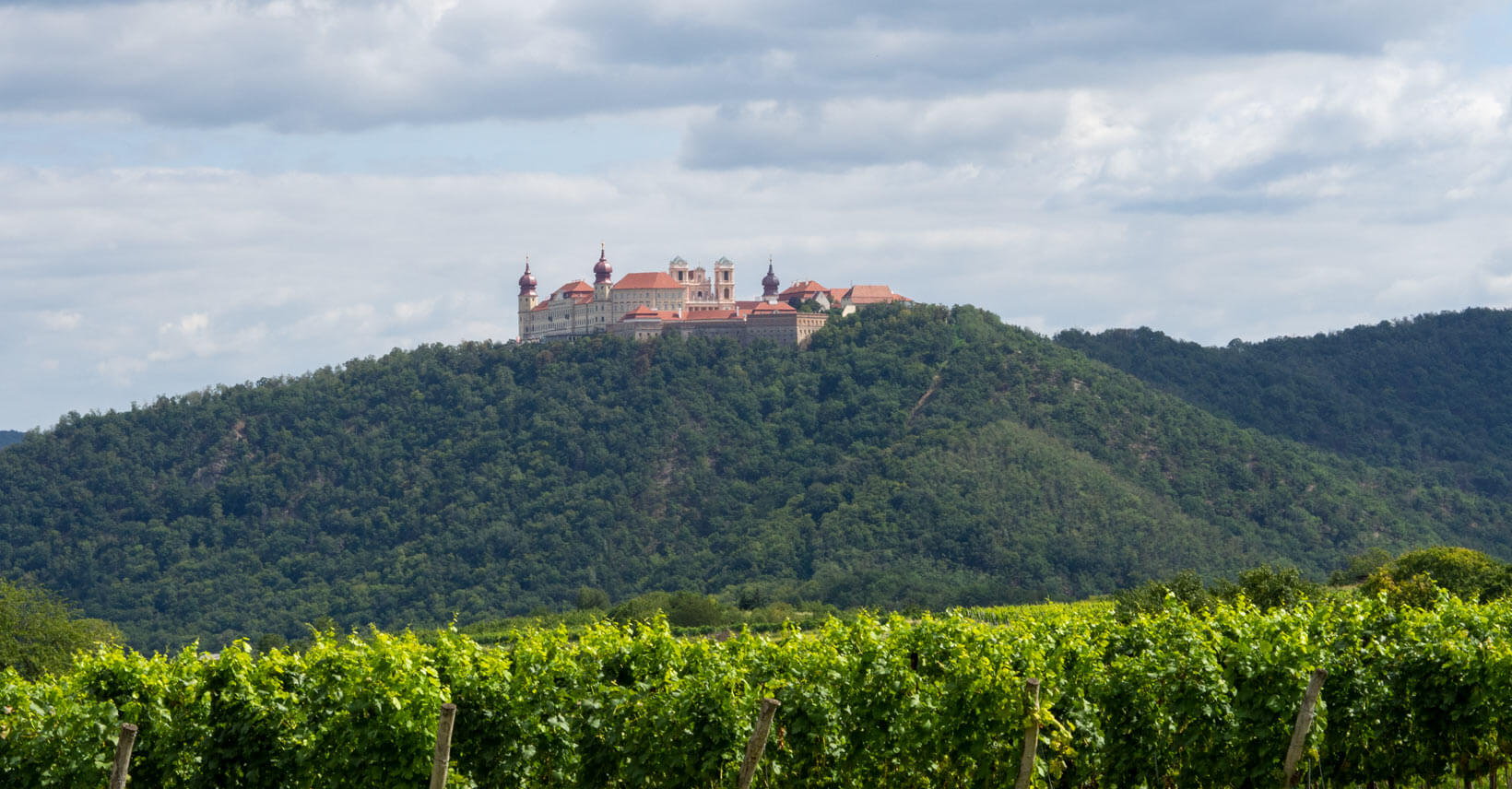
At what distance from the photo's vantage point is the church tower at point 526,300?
4737 inches

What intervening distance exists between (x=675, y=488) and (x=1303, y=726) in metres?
84.5

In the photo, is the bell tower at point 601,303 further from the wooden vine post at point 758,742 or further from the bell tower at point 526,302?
the wooden vine post at point 758,742

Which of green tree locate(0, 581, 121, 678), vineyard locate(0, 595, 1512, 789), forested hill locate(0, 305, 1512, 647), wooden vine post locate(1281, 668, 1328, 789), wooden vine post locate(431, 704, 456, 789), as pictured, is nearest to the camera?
wooden vine post locate(431, 704, 456, 789)

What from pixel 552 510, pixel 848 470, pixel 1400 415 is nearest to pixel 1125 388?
pixel 848 470

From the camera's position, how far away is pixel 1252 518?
83688 mm

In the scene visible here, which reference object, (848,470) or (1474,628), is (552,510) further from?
(1474,628)

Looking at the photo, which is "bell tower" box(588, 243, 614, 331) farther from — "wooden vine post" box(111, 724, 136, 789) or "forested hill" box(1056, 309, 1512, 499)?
"wooden vine post" box(111, 724, 136, 789)

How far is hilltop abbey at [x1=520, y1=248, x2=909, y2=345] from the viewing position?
369 ft

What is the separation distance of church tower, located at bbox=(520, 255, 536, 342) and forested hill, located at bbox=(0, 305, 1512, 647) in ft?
13.9

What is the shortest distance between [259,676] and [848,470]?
254ft

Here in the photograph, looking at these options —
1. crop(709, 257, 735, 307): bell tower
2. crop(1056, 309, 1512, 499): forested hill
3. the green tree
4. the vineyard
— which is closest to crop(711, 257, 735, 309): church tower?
crop(709, 257, 735, 307): bell tower

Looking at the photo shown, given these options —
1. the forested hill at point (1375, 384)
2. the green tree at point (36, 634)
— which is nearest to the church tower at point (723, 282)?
the forested hill at point (1375, 384)

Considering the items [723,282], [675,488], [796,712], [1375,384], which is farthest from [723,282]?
[796,712]

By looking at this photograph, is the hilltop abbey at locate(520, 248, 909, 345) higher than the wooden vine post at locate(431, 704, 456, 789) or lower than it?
higher
